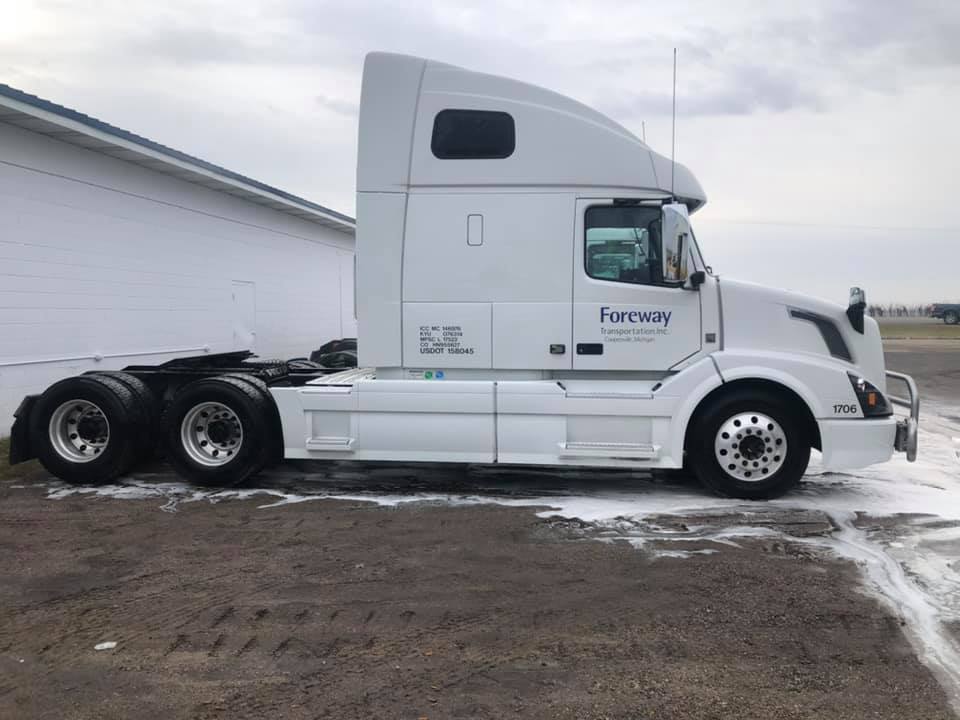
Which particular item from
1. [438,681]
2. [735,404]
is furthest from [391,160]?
[438,681]

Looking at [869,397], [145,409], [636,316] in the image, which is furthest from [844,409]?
[145,409]

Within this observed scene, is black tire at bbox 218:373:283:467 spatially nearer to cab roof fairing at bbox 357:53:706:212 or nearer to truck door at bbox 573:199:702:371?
cab roof fairing at bbox 357:53:706:212

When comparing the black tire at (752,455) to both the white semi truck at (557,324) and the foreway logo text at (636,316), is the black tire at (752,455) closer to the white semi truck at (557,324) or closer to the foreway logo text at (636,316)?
the white semi truck at (557,324)

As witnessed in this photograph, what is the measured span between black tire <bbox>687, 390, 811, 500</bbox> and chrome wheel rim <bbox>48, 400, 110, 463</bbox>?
6177mm

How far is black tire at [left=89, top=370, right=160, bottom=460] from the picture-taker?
312 inches

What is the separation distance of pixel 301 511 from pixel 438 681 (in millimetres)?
3434

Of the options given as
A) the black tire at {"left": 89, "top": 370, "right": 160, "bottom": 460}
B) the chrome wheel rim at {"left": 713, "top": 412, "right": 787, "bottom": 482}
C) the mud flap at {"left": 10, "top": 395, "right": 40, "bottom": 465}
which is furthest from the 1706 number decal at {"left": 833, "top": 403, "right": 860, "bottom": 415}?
the mud flap at {"left": 10, "top": 395, "right": 40, "bottom": 465}

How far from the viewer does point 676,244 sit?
22.4 ft

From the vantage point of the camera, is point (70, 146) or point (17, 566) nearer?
point (17, 566)

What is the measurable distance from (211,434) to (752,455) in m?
5.50

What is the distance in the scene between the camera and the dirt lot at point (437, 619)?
350cm

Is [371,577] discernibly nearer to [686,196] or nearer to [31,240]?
[686,196]

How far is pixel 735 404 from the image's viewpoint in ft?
23.0

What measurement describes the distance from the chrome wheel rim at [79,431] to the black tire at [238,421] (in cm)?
81
